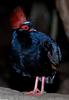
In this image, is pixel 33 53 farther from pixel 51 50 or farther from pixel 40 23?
pixel 40 23

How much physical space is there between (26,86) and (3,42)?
2.18 feet

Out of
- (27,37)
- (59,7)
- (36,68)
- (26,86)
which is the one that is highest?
(59,7)

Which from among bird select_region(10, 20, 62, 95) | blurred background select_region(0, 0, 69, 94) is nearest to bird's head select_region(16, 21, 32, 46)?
bird select_region(10, 20, 62, 95)

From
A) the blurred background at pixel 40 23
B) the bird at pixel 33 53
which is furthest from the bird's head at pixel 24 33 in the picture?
the blurred background at pixel 40 23

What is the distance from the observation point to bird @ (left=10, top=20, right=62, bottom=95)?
2098 mm

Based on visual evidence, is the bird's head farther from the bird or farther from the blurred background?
the blurred background

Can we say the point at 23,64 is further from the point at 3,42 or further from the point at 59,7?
the point at 3,42

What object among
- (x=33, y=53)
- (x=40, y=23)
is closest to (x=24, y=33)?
(x=33, y=53)

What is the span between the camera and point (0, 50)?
350cm

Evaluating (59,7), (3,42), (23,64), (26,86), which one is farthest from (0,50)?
(23,64)

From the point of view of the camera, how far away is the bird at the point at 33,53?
6.88 ft

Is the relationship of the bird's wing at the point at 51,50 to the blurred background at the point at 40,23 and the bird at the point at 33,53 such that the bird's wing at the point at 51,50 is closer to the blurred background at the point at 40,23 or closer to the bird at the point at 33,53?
the bird at the point at 33,53

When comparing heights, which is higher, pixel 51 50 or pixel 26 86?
pixel 51 50

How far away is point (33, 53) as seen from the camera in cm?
209
